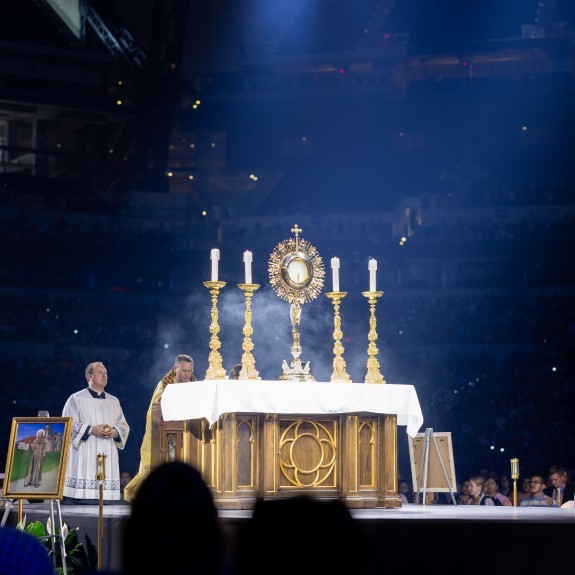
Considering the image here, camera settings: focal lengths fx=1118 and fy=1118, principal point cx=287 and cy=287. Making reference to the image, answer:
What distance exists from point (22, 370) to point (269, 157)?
11.7 meters

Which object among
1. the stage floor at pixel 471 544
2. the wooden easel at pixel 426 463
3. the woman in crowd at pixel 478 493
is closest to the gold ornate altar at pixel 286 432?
the stage floor at pixel 471 544

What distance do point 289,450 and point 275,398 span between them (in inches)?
20.2

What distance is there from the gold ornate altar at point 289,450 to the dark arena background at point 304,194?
915cm

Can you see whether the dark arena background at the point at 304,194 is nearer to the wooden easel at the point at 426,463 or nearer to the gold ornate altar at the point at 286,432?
the wooden easel at the point at 426,463

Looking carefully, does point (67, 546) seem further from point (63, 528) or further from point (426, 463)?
point (426, 463)

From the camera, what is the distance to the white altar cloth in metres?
9.24

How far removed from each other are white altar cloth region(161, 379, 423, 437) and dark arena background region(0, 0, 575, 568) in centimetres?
939

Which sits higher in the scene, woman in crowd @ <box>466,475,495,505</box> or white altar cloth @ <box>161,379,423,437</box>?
white altar cloth @ <box>161,379,423,437</box>

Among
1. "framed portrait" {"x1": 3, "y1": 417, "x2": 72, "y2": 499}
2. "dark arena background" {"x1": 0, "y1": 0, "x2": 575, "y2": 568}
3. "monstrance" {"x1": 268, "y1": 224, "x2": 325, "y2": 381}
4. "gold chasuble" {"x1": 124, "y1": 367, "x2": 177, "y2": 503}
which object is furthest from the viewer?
"dark arena background" {"x1": 0, "y1": 0, "x2": 575, "y2": 568}

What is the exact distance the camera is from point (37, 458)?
338 inches

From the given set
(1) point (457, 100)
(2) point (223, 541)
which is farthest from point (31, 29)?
(2) point (223, 541)

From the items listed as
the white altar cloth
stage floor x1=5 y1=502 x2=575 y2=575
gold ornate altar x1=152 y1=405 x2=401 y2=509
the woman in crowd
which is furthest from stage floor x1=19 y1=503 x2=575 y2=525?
the woman in crowd

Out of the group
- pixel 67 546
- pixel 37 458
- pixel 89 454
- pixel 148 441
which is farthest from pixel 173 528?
pixel 89 454

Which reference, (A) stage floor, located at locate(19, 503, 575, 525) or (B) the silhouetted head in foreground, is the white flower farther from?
(B) the silhouetted head in foreground
